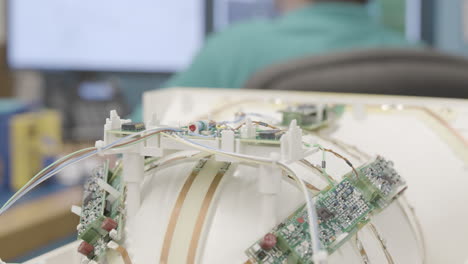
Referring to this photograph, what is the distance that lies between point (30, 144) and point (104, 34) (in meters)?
0.63

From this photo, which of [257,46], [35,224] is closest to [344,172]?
[35,224]

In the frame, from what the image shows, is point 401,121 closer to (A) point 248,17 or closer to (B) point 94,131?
(B) point 94,131

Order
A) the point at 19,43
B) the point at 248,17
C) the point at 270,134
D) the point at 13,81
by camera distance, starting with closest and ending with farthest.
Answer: the point at 270,134 < the point at 19,43 < the point at 13,81 < the point at 248,17

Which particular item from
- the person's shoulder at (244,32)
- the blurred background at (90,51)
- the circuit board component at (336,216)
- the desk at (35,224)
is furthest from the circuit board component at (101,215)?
the blurred background at (90,51)

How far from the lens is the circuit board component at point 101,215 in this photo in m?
0.44

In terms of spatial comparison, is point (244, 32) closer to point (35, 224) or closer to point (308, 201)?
point (35, 224)

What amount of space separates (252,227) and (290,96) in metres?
0.35

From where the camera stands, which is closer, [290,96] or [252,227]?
[252,227]

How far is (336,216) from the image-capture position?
16.5 inches

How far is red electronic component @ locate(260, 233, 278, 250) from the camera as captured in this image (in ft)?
1.28

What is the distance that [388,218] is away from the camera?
0.51 m

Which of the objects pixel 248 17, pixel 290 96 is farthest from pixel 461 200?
pixel 248 17

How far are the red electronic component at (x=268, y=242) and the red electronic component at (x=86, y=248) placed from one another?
0.14 metres

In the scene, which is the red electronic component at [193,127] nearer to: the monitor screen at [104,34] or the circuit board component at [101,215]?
the circuit board component at [101,215]
